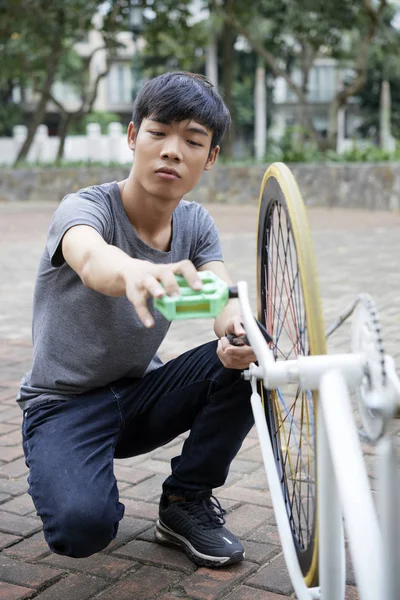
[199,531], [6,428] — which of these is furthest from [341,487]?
[6,428]

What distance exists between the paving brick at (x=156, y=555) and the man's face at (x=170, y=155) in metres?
0.98

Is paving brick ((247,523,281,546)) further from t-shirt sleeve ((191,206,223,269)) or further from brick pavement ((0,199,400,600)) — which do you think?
t-shirt sleeve ((191,206,223,269))

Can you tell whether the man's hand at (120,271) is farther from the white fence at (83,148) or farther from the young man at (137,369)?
the white fence at (83,148)

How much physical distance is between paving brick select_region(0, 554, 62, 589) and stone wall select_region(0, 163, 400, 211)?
11.4 meters

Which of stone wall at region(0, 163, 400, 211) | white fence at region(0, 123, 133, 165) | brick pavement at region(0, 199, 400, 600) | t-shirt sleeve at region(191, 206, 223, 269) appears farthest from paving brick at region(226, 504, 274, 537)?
white fence at region(0, 123, 133, 165)

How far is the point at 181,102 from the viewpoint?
2170 millimetres

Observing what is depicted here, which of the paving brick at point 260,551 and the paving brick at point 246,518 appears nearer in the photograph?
the paving brick at point 260,551

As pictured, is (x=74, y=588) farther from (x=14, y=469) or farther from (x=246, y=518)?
(x=14, y=469)

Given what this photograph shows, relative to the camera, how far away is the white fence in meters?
24.2

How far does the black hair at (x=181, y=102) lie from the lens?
7.13 ft

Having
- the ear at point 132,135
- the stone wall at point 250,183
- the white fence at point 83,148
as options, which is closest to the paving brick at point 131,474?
the ear at point 132,135

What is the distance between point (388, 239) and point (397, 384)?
347 inches

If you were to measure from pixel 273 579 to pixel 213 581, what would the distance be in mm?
154

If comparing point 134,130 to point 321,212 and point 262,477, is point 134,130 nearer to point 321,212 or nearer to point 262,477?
point 262,477
